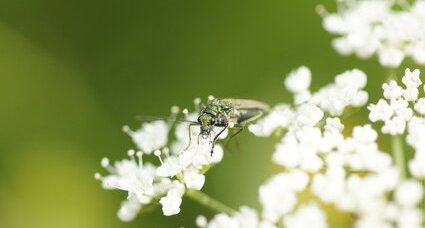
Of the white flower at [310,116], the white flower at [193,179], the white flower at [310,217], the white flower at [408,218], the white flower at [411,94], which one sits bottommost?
the white flower at [408,218]

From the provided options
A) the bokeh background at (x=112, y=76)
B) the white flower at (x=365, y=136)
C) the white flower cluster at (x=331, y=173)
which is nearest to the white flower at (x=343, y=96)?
the white flower cluster at (x=331, y=173)

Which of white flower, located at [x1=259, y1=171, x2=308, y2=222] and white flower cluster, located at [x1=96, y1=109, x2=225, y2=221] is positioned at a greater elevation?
white flower cluster, located at [x1=96, y1=109, x2=225, y2=221]

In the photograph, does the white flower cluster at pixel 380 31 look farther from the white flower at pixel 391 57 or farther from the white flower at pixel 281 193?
the white flower at pixel 281 193

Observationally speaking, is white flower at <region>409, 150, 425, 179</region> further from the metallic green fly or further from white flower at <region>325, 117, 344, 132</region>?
the metallic green fly

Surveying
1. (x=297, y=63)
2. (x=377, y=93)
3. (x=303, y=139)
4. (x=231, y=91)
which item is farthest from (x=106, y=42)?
(x=303, y=139)

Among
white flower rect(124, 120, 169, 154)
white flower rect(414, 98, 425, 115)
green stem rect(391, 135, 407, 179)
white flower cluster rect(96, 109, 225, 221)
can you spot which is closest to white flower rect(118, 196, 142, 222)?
white flower cluster rect(96, 109, 225, 221)
